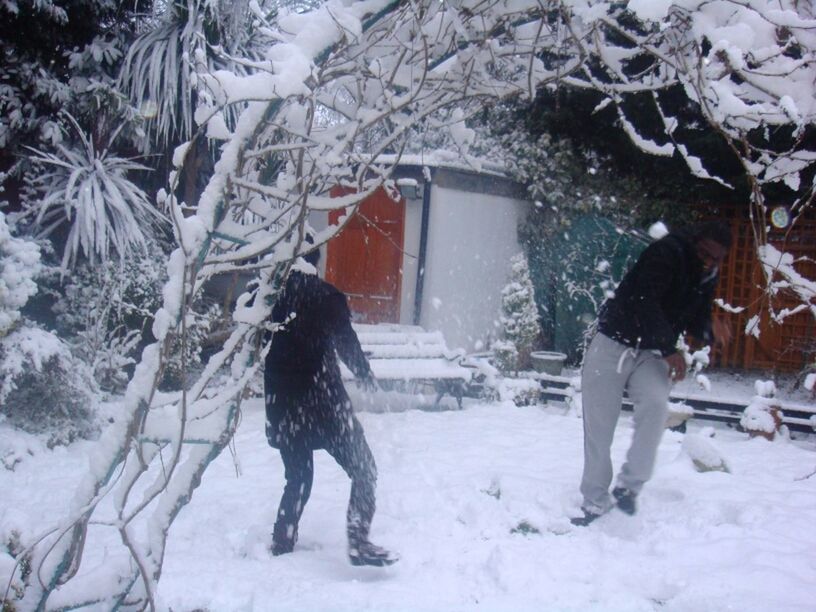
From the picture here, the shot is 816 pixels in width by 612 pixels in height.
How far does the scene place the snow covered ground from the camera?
10.2ft

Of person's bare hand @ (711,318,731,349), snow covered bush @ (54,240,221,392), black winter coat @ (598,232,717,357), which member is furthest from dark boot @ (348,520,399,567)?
snow covered bush @ (54,240,221,392)

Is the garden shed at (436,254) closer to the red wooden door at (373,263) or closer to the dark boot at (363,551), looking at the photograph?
the red wooden door at (373,263)

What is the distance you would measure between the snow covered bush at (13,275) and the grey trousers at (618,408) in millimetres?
4124

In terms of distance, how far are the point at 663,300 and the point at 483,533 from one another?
168 centimetres

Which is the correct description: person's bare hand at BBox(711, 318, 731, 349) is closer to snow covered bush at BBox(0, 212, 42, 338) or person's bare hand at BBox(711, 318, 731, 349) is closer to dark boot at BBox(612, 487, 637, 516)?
dark boot at BBox(612, 487, 637, 516)

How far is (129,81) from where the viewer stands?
26.8ft

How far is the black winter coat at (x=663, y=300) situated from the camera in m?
3.82

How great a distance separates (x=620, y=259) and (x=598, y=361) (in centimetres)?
726

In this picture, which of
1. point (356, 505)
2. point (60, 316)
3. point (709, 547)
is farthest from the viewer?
point (60, 316)

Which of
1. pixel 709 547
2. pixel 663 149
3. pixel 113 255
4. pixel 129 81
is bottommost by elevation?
pixel 709 547

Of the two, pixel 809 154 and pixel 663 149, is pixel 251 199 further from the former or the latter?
pixel 809 154

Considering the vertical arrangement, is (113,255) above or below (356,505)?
above

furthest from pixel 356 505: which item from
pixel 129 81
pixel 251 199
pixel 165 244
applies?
pixel 129 81

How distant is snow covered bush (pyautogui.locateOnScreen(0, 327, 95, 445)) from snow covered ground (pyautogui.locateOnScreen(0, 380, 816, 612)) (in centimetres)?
20
